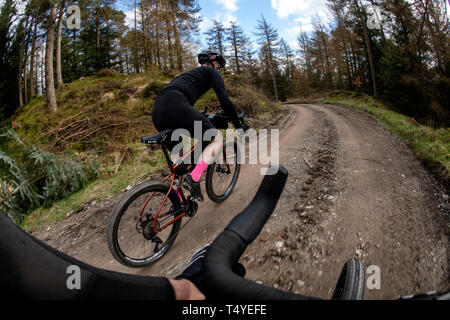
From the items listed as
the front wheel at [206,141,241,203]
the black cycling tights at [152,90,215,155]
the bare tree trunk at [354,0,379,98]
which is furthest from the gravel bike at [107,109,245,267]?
the bare tree trunk at [354,0,379,98]

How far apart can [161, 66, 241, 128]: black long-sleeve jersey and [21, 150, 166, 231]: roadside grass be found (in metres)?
2.72

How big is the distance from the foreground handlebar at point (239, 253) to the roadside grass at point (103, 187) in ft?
13.3

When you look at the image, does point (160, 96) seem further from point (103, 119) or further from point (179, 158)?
point (103, 119)

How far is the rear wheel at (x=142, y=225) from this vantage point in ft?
6.80

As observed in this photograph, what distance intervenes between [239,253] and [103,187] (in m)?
4.60

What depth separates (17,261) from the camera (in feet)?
2.21

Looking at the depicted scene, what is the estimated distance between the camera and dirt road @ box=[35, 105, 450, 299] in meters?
1.93

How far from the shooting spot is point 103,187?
184 inches

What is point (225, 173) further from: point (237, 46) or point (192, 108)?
point (237, 46)

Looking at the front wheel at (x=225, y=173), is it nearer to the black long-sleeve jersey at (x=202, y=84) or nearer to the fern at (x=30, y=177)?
the black long-sleeve jersey at (x=202, y=84)

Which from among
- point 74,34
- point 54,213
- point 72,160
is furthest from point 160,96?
point 74,34

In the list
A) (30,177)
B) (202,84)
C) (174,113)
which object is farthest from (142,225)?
(30,177)

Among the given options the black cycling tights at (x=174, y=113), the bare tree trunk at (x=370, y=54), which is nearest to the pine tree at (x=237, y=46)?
the bare tree trunk at (x=370, y=54)

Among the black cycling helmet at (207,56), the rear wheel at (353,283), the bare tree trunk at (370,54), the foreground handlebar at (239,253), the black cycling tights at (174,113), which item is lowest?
the rear wheel at (353,283)
